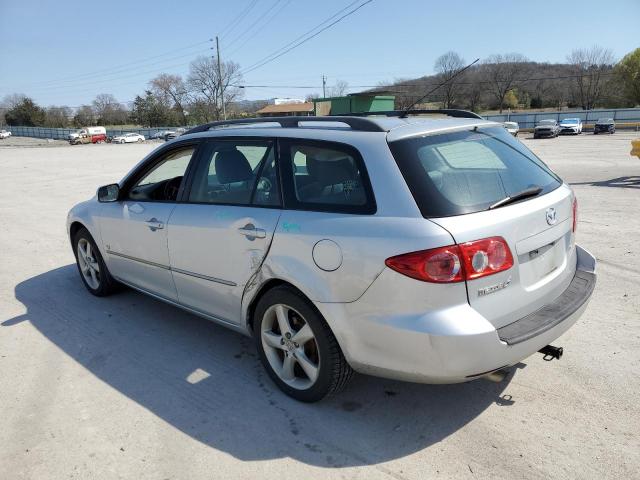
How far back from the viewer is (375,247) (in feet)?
7.96

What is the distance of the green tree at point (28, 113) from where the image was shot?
326ft

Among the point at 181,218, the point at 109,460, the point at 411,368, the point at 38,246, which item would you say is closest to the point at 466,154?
the point at 411,368

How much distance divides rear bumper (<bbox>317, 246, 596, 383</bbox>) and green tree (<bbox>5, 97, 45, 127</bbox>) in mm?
115721

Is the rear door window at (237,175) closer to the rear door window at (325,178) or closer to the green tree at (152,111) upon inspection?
the rear door window at (325,178)

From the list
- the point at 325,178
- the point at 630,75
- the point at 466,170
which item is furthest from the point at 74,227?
the point at 630,75

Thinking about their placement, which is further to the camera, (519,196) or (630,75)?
(630,75)

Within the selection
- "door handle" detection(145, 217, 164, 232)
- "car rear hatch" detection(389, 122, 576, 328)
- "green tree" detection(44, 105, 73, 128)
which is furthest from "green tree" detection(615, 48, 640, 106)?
"green tree" detection(44, 105, 73, 128)

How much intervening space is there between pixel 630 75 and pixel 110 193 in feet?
270

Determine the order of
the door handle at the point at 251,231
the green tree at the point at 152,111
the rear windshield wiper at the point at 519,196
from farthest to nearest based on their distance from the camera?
the green tree at the point at 152,111 < the door handle at the point at 251,231 < the rear windshield wiper at the point at 519,196

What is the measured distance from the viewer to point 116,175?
A: 16.9m

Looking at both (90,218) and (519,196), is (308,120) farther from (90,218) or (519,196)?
(90,218)

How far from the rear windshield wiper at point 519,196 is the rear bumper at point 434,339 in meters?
0.60

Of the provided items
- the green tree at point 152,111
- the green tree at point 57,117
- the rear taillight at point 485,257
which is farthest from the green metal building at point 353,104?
the green tree at point 57,117

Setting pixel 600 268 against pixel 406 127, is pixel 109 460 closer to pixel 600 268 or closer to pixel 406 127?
pixel 406 127
